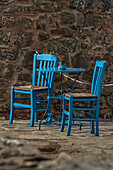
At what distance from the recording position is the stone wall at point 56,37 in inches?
180

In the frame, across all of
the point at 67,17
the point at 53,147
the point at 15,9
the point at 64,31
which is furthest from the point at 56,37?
the point at 53,147

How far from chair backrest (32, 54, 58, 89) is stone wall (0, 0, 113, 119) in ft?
0.62

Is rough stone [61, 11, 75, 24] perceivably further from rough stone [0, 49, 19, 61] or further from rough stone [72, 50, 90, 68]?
rough stone [0, 49, 19, 61]

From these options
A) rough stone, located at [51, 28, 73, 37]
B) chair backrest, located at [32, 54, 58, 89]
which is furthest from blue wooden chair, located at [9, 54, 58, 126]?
rough stone, located at [51, 28, 73, 37]

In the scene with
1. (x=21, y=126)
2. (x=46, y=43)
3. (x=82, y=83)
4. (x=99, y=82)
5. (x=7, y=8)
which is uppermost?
(x=7, y=8)

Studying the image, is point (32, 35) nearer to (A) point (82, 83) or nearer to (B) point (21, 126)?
(A) point (82, 83)

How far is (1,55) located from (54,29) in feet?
3.02

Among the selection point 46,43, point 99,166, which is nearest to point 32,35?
point 46,43

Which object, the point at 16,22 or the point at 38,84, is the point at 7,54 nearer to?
the point at 16,22

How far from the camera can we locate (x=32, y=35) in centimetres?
461

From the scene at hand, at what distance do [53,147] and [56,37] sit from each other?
2.20 meters

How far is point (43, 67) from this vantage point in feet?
14.2

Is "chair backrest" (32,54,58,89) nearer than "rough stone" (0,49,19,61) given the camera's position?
Yes

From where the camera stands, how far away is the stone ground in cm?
62
